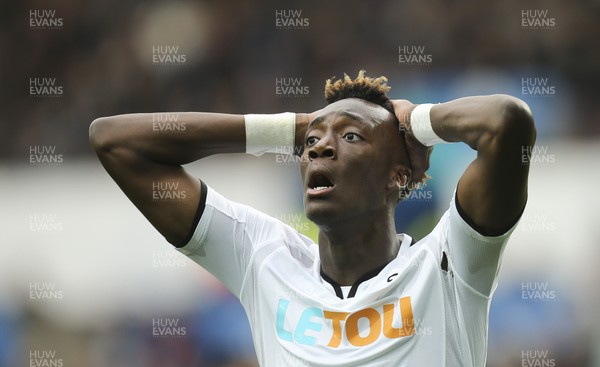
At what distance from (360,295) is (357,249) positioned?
0.23 metres

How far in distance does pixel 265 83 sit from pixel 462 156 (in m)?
1.86

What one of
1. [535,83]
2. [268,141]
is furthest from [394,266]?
[535,83]

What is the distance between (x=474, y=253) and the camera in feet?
10.2

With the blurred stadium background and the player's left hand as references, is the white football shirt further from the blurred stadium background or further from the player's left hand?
the blurred stadium background

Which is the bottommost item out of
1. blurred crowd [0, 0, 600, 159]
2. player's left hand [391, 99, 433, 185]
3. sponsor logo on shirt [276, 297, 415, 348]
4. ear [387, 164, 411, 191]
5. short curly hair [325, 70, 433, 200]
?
sponsor logo on shirt [276, 297, 415, 348]

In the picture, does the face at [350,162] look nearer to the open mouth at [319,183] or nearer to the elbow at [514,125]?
the open mouth at [319,183]

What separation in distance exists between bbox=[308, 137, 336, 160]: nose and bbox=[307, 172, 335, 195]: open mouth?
0.25ft

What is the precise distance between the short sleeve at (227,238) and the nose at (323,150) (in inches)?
15.7

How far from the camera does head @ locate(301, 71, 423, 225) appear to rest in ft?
11.1

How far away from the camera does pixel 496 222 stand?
3023 millimetres

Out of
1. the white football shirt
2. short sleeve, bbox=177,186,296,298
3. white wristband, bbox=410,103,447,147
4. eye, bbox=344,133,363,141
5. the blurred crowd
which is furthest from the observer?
the blurred crowd

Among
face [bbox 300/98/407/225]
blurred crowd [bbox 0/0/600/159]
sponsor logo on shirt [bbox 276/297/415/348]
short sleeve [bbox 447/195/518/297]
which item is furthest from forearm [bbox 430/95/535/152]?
blurred crowd [bbox 0/0/600/159]

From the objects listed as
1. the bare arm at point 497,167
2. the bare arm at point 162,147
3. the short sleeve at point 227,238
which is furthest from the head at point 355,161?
the bare arm at point 497,167

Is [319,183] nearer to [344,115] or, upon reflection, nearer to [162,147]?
[344,115]
